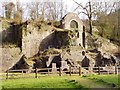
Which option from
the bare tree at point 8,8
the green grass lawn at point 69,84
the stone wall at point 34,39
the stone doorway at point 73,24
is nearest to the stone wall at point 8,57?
the stone wall at point 34,39

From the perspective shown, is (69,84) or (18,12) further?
(18,12)

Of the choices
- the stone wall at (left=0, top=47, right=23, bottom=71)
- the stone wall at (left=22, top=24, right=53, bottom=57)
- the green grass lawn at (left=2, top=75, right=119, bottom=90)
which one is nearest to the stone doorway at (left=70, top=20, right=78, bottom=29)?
the stone wall at (left=22, top=24, right=53, bottom=57)

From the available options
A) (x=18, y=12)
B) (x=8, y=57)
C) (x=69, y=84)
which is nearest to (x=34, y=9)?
(x=18, y=12)

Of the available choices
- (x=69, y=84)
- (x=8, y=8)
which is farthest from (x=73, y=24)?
(x=69, y=84)

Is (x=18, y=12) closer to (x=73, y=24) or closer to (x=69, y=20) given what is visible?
(x=69, y=20)

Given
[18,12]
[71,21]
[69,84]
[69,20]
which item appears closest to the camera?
Answer: [69,84]

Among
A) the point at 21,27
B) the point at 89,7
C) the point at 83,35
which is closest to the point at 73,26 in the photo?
the point at 83,35

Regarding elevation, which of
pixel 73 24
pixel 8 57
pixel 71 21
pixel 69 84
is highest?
pixel 71 21

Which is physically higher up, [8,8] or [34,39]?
[8,8]

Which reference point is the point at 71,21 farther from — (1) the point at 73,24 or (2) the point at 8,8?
(2) the point at 8,8

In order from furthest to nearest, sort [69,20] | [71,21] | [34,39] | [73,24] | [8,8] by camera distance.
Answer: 1. [8,8]
2. [73,24]
3. [71,21]
4. [69,20]
5. [34,39]

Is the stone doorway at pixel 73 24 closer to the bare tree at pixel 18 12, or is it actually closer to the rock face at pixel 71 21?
the rock face at pixel 71 21

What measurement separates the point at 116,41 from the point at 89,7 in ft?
24.7

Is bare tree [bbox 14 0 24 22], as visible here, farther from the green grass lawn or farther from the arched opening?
the green grass lawn
